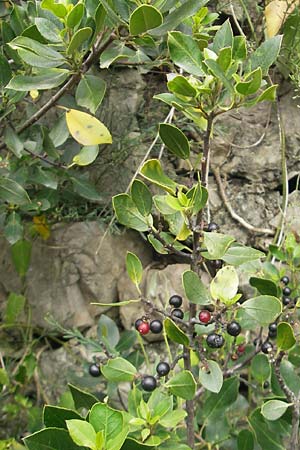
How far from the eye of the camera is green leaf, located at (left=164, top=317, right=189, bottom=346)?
0.80 metres

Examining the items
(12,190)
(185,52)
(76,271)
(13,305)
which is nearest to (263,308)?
(185,52)

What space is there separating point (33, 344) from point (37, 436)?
0.86 metres

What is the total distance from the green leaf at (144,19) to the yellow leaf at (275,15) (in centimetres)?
53

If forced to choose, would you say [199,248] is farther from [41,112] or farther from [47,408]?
[41,112]

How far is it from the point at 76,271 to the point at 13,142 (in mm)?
468

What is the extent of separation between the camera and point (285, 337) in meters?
0.90

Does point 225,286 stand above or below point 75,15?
below

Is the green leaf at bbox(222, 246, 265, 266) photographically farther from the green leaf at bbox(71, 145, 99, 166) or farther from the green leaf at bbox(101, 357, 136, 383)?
the green leaf at bbox(71, 145, 99, 166)

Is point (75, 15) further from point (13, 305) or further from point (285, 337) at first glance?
point (13, 305)

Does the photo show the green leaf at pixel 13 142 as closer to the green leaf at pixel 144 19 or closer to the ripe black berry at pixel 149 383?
the green leaf at pixel 144 19

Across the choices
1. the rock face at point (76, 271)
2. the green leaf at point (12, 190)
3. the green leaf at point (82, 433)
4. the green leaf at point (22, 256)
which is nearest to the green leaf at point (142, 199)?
the green leaf at point (82, 433)

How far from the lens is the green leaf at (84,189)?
4.28ft

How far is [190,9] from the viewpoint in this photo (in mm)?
893

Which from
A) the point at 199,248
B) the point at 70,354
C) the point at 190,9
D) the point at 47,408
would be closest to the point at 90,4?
the point at 190,9
